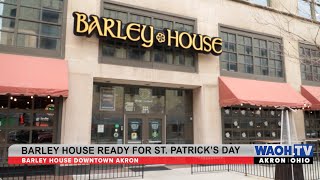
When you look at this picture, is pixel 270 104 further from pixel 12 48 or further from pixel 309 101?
pixel 12 48

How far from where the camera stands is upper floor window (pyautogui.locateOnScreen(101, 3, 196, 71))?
13566 mm

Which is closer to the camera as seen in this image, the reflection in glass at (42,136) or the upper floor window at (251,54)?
the reflection in glass at (42,136)

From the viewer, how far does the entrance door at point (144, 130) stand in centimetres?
1416

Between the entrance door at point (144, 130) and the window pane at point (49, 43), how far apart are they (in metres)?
4.72

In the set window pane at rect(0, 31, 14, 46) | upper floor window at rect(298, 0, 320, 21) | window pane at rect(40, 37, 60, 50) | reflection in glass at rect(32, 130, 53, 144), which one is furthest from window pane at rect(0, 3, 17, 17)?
upper floor window at rect(298, 0, 320, 21)

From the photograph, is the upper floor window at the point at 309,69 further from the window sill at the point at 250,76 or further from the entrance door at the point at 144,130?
the entrance door at the point at 144,130

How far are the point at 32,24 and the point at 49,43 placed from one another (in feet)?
3.37

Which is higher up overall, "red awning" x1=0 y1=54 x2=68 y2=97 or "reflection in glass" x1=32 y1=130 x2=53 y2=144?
"red awning" x1=0 y1=54 x2=68 y2=97

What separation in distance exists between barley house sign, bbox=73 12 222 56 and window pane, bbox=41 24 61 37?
888 millimetres

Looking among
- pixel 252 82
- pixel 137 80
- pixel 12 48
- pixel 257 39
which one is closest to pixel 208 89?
pixel 252 82

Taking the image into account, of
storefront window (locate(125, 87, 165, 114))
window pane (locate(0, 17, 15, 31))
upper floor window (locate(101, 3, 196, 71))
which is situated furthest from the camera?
storefront window (locate(125, 87, 165, 114))

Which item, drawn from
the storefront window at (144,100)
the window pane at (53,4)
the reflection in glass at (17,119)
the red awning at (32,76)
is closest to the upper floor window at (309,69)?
the storefront window at (144,100)

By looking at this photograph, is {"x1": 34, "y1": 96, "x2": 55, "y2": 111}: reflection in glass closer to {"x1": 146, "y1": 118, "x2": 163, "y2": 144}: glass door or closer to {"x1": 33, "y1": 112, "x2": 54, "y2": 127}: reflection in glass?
{"x1": 33, "y1": 112, "x2": 54, "y2": 127}: reflection in glass

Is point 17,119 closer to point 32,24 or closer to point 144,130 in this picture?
point 32,24
